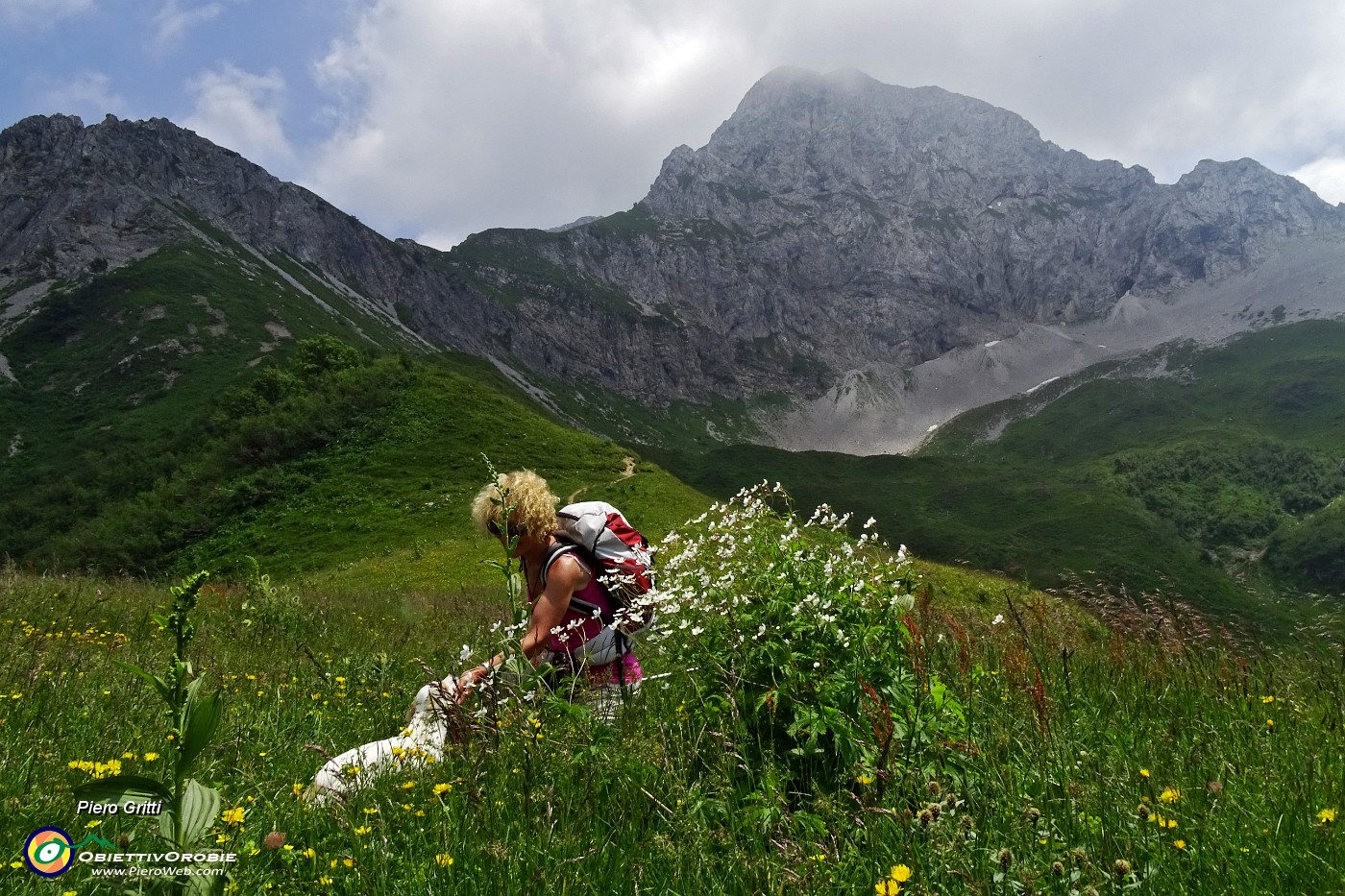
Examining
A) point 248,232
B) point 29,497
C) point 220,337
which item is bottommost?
point 29,497

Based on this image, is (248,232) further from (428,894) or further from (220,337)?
(428,894)

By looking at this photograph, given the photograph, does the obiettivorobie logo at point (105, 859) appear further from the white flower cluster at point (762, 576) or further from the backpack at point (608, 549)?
the backpack at point (608, 549)

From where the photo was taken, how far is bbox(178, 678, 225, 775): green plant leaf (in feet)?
6.12

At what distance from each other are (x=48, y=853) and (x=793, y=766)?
3.10m

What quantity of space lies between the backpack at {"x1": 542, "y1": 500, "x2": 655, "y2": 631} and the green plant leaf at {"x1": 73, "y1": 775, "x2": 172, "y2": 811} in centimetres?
299

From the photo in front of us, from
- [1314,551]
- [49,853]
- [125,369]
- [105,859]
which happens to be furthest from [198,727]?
[1314,551]

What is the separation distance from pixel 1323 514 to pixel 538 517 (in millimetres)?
260430

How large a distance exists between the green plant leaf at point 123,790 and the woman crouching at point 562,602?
8.95ft

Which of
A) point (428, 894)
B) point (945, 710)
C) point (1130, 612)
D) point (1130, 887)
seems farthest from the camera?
point (1130, 612)

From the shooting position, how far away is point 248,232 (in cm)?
18525

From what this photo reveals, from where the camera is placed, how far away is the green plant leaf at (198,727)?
1864mm

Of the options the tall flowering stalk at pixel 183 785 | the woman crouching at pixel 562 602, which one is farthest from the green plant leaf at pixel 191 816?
the woman crouching at pixel 562 602

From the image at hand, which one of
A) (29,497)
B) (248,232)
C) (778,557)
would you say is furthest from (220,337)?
(778,557)

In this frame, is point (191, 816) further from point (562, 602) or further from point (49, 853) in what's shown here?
point (562, 602)
